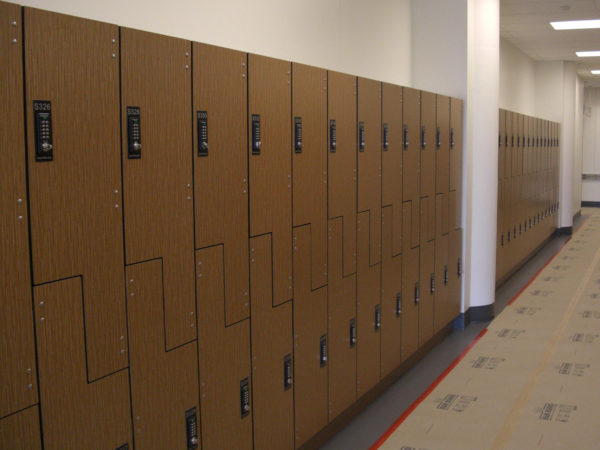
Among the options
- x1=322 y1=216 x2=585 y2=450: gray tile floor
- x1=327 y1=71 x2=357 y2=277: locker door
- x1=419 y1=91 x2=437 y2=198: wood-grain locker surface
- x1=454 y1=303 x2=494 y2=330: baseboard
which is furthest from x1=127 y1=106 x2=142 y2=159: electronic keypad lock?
x1=454 y1=303 x2=494 y2=330: baseboard

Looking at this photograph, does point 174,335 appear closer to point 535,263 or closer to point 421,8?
point 421,8

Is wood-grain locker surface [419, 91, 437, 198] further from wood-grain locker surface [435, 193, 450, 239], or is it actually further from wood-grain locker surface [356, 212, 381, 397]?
wood-grain locker surface [356, 212, 381, 397]

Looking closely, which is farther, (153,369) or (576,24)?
(576,24)

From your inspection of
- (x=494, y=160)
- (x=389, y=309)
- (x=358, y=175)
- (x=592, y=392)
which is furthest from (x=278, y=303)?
(x=494, y=160)

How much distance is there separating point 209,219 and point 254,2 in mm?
1731

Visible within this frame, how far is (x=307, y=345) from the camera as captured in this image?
3.56 m

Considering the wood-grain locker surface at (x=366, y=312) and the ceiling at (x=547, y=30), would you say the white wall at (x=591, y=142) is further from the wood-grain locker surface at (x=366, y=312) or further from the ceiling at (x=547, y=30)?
the wood-grain locker surface at (x=366, y=312)

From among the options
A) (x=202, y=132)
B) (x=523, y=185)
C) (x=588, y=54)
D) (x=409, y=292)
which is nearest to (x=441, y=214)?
(x=409, y=292)

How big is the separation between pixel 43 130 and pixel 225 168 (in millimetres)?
968

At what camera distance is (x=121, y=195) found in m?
2.26

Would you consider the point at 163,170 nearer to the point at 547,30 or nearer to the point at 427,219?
the point at 427,219

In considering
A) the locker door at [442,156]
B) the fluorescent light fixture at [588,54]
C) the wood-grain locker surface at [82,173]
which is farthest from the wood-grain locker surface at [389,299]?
the fluorescent light fixture at [588,54]

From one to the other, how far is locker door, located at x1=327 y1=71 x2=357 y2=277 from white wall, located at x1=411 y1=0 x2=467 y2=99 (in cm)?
252

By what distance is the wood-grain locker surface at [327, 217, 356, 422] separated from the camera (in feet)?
12.5
